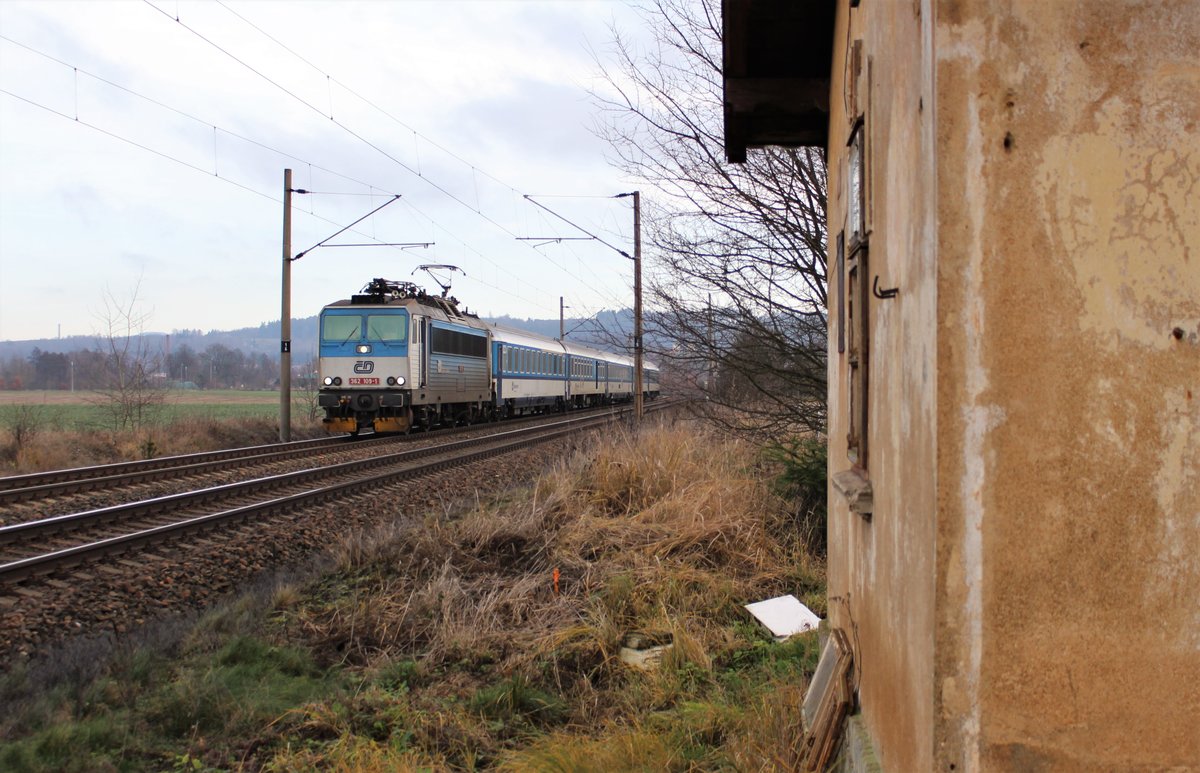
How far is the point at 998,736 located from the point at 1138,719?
0.35 meters

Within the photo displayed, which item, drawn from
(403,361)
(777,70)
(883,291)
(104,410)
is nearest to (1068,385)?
(883,291)

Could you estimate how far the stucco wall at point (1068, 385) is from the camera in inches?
82.5

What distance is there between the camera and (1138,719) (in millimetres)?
2156

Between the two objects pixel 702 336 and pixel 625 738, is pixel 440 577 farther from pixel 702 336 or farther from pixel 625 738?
pixel 702 336

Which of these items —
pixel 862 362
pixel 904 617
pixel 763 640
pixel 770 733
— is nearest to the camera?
pixel 904 617

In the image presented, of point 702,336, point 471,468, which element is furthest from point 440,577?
point 471,468

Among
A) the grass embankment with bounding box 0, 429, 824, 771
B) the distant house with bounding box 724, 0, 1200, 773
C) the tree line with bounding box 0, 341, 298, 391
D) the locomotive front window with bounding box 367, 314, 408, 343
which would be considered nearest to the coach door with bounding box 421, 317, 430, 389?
the locomotive front window with bounding box 367, 314, 408, 343

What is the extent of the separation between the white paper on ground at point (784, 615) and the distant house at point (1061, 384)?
3.85m

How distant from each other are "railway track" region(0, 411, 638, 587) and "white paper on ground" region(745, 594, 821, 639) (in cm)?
583

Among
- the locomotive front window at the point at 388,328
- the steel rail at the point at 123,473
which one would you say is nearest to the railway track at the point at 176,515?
the steel rail at the point at 123,473

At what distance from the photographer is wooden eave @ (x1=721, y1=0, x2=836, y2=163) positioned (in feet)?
14.5

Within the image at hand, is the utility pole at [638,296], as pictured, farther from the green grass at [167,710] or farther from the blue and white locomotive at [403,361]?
the green grass at [167,710]

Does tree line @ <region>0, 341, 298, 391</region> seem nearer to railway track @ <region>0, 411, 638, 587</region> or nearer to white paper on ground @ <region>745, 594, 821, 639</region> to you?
railway track @ <region>0, 411, 638, 587</region>

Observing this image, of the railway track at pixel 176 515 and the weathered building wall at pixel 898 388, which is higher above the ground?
the weathered building wall at pixel 898 388
